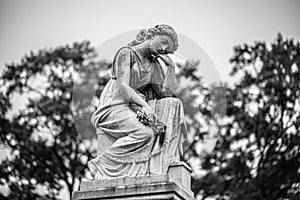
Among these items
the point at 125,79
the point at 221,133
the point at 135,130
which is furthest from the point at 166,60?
the point at 221,133

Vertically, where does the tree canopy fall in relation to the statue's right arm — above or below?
above

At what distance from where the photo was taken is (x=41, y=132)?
1841 cm

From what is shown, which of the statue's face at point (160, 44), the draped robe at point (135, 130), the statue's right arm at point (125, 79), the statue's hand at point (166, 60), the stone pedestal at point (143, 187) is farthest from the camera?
the statue's hand at point (166, 60)

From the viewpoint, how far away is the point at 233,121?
58.0ft

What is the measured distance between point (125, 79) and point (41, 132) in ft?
38.1

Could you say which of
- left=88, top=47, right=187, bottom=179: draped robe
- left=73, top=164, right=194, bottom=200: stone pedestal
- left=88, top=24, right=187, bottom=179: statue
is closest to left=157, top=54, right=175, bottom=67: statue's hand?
left=88, top=24, right=187, bottom=179: statue

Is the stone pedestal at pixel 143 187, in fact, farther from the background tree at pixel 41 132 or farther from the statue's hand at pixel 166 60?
the background tree at pixel 41 132

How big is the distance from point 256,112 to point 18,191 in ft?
27.9

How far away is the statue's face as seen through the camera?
7805 millimetres

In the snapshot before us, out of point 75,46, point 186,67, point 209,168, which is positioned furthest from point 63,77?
point 186,67

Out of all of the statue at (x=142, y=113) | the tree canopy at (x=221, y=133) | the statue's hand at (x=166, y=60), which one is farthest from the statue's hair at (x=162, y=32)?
the tree canopy at (x=221, y=133)

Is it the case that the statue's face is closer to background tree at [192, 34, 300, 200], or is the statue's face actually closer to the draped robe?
the draped robe

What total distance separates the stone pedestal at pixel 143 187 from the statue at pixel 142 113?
0.53ft

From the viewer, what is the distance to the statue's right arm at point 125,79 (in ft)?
24.0
